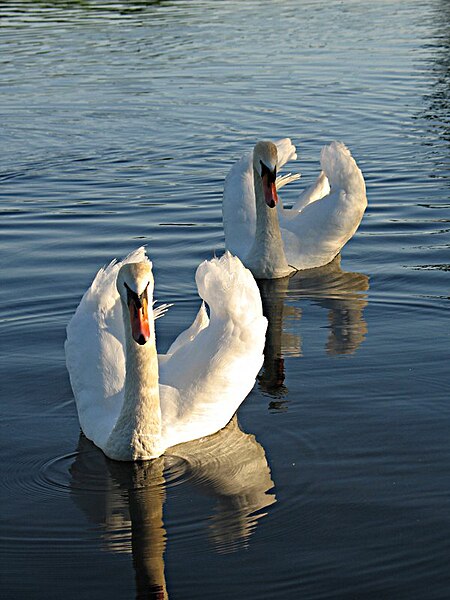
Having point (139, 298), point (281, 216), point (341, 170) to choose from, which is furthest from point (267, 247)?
point (139, 298)

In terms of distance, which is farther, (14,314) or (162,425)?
(14,314)

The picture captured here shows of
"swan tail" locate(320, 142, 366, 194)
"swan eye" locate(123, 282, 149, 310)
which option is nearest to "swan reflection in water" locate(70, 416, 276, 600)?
"swan eye" locate(123, 282, 149, 310)

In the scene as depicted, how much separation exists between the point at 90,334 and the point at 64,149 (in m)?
8.86

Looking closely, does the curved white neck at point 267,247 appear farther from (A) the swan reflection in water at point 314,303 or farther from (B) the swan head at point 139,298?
(B) the swan head at point 139,298

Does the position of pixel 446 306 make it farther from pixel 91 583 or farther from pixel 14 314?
pixel 91 583

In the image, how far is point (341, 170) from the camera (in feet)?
39.3

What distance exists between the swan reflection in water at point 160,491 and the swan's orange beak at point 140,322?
888mm

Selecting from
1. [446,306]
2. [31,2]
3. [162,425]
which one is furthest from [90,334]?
[31,2]

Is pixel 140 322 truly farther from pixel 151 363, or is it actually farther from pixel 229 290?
pixel 229 290

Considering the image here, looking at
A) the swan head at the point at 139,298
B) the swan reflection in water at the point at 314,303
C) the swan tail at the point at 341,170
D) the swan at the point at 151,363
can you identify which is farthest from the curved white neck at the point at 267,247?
the swan head at the point at 139,298

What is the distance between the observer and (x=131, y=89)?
2045 centimetres

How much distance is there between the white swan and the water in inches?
12.1

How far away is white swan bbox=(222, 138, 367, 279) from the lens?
11391mm

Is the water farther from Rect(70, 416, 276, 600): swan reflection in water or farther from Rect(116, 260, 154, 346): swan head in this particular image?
Rect(116, 260, 154, 346): swan head
